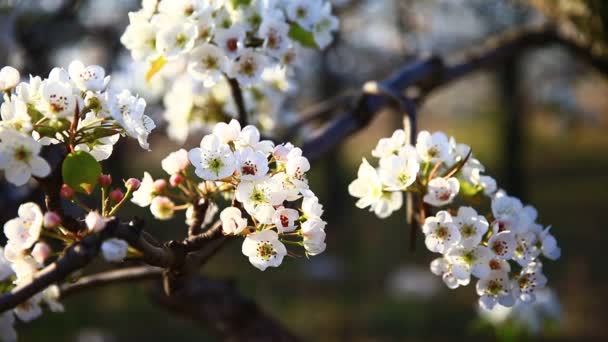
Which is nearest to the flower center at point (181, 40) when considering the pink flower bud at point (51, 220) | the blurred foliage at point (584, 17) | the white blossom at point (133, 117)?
the white blossom at point (133, 117)

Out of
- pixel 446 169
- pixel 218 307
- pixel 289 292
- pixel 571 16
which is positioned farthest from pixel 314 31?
pixel 289 292

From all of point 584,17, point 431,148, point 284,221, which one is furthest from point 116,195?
point 584,17

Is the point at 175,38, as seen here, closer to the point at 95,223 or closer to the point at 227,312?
the point at 95,223

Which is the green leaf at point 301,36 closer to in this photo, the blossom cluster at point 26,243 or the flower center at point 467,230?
the flower center at point 467,230

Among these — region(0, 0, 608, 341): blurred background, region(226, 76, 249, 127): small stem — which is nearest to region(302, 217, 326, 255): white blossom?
region(226, 76, 249, 127): small stem

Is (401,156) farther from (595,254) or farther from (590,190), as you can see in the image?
(590,190)

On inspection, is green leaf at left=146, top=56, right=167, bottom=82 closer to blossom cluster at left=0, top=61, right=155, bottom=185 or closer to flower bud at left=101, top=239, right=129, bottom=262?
blossom cluster at left=0, top=61, right=155, bottom=185
